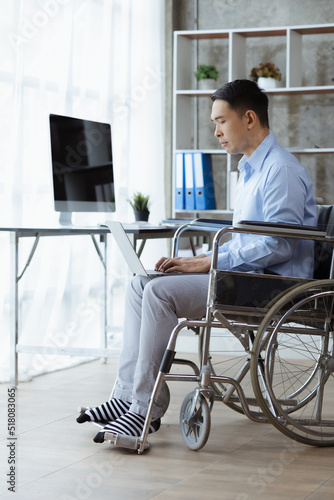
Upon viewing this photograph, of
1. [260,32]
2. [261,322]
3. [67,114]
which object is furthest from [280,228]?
[260,32]

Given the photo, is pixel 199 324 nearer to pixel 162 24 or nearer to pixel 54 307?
pixel 54 307

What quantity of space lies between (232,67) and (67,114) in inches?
46.8

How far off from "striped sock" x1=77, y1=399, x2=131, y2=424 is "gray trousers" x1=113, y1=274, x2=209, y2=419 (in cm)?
3

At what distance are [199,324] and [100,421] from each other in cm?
45

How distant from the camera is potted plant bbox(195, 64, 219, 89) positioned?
4766 mm

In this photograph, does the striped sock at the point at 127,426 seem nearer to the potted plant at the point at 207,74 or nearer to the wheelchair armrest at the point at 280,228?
the wheelchair armrest at the point at 280,228

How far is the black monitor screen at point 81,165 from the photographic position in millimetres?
3273

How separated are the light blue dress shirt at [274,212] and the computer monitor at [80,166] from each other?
102cm

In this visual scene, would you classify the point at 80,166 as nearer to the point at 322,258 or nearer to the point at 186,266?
the point at 186,266

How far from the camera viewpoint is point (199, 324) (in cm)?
223

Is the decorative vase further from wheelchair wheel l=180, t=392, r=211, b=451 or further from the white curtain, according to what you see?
wheelchair wheel l=180, t=392, r=211, b=451

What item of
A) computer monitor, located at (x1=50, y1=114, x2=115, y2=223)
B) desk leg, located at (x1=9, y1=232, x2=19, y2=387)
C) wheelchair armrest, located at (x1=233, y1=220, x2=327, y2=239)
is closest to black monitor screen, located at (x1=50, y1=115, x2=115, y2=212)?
computer monitor, located at (x1=50, y1=114, x2=115, y2=223)

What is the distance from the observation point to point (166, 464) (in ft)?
7.04

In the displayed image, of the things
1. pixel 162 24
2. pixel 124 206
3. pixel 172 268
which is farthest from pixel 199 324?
pixel 162 24
